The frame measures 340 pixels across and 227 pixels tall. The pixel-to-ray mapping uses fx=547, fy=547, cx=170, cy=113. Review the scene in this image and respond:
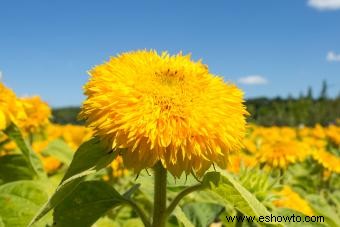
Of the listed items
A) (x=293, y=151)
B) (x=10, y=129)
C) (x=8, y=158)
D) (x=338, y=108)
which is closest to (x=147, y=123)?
(x=10, y=129)

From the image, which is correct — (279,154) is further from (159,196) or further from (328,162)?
(159,196)

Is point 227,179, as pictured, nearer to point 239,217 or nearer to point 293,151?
point 239,217

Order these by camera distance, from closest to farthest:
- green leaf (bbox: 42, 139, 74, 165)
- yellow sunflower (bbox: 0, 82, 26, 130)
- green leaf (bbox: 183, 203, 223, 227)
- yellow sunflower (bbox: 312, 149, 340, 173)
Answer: green leaf (bbox: 183, 203, 223, 227) < yellow sunflower (bbox: 0, 82, 26, 130) < green leaf (bbox: 42, 139, 74, 165) < yellow sunflower (bbox: 312, 149, 340, 173)

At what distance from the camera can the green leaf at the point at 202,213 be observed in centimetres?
163

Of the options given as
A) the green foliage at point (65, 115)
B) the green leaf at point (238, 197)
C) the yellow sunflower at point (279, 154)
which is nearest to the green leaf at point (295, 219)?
the green leaf at point (238, 197)

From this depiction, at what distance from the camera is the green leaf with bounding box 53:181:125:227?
114 centimetres

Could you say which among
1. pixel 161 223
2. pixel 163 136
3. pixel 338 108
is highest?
pixel 338 108

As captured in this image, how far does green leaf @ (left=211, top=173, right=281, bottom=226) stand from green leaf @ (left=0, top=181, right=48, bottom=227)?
1.64ft

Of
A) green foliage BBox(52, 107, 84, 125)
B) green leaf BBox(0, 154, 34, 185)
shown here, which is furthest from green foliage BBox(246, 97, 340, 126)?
green leaf BBox(0, 154, 34, 185)

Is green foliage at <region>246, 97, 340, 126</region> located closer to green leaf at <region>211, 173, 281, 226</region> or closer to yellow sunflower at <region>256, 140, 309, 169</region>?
yellow sunflower at <region>256, 140, 309, 169</region>

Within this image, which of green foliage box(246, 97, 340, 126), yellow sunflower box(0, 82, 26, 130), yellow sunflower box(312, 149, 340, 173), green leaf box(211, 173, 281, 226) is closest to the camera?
green leaf box(211, 173, 281, 226)

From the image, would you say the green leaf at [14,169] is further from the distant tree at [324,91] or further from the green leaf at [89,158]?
the distant tree at [324,91]

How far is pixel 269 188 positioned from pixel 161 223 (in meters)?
0.51

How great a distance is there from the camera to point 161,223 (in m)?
1.17
